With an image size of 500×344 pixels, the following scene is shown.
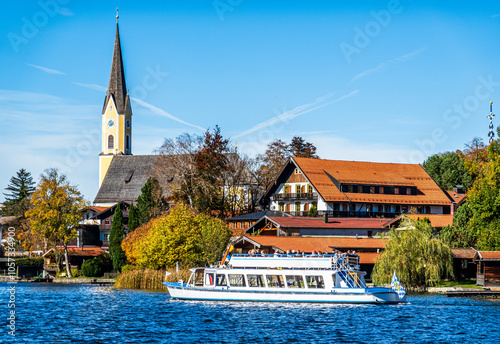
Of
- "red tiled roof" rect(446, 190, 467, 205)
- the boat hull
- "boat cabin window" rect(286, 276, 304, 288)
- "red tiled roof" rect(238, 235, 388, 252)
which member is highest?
"red tiled roof" rect(446, 190, 467, 205)

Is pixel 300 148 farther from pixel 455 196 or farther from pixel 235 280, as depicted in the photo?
pixel 235 280

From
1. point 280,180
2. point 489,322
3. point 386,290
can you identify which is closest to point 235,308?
point 386,290

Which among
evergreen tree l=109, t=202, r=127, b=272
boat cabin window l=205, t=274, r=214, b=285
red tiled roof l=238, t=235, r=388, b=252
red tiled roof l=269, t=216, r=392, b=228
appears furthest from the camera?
evergreen tree l=109, t=202, r=127, b=272

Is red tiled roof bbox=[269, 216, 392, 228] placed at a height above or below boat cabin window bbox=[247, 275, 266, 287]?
above

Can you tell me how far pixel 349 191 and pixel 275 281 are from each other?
46.1 m

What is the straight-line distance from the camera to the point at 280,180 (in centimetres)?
10231

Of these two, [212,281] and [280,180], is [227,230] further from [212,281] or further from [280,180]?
[280,180]

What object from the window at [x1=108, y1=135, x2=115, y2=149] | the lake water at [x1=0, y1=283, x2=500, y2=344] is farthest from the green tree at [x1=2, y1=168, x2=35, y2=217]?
the lake water at [x1=0, y1=283, x2=500, y2=344]

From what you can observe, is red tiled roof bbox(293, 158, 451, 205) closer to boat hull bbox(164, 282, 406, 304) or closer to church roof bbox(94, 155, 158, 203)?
boat hull bbox(164, 282, 406, 304)

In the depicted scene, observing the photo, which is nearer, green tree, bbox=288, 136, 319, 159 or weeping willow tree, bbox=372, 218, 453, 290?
weeping willow tree, bbox=372, 218, 453, 290

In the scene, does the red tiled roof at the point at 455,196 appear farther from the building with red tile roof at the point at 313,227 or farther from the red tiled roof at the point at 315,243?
the red tiled roof at the point at 315,243

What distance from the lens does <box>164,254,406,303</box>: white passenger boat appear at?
176ft

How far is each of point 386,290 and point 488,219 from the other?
2243 centimetres

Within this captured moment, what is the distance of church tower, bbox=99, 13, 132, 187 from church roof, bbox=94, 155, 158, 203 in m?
6.60
